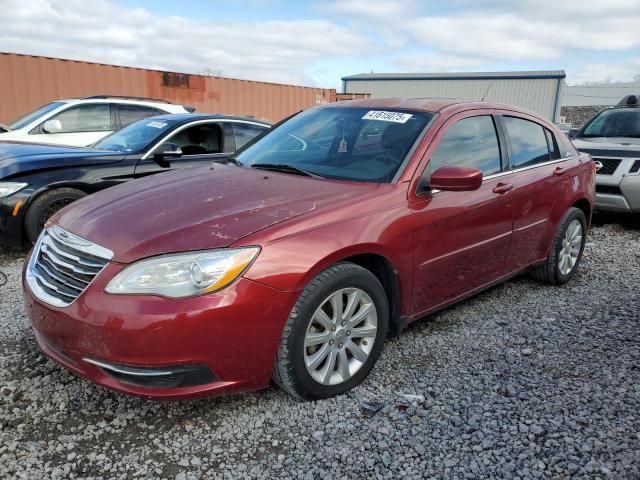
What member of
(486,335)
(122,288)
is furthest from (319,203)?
(486,335)

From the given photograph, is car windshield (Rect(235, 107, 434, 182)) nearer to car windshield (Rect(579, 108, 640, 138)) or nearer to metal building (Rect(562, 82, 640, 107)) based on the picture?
car windshield (Rect(579, 108, 640, 138))

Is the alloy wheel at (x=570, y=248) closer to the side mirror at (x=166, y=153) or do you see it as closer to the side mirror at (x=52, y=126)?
the side mirror at (x=166, y=153)

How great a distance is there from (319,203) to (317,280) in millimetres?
424

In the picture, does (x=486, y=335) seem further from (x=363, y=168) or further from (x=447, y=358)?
(x=363, y=168)

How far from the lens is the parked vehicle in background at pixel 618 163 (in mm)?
6590

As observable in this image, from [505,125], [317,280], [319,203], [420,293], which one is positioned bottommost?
[420,293]

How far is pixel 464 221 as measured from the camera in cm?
322

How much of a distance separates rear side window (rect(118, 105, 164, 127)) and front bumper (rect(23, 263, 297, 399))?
20.9ft

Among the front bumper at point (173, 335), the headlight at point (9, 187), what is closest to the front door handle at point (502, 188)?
the front bumper at point (173, 335)

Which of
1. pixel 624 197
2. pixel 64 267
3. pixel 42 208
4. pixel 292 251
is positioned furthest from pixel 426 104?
pixel 624 197

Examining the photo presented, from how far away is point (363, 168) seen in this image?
307cm

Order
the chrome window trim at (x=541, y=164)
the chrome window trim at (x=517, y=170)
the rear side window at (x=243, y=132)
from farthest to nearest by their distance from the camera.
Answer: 1. the rear side window at (x=243, y=132)
2. the chrome window trim at (x=541, y=164)
3. the chrome window trim at (x=517, y=170)

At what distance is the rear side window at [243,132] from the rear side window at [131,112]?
2.80 meters

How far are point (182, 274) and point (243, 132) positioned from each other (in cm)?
415
